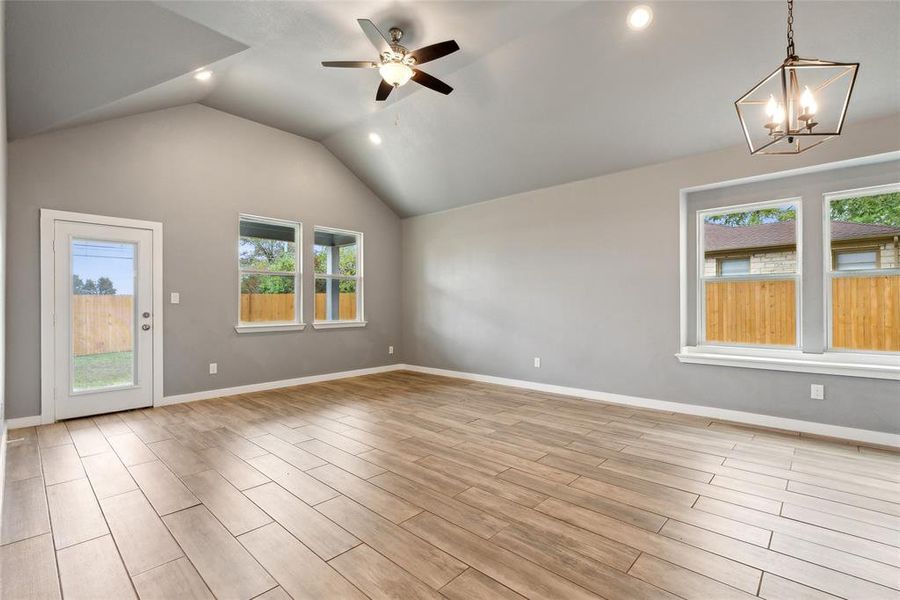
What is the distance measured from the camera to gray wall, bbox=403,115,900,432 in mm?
3512

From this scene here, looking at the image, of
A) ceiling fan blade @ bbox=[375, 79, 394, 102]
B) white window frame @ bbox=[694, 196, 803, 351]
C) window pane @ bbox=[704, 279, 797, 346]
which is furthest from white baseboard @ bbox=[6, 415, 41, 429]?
window pane @ bbox=[704, 279, 797, 346]

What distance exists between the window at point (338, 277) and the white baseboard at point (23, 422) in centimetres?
292

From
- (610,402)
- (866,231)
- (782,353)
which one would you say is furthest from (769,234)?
(610,402)

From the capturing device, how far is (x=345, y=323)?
244 inches

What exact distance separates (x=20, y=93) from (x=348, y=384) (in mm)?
4238

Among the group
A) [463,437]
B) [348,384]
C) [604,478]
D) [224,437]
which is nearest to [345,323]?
[348,384]

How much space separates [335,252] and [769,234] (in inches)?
215

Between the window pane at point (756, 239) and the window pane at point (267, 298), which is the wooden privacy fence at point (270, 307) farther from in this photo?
the window pane at point (756, 239)

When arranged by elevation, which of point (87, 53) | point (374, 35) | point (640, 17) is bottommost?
point (87, 53)

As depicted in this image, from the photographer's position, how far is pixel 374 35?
115 inches

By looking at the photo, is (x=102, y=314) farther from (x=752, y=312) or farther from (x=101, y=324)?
(x=752, y=312)

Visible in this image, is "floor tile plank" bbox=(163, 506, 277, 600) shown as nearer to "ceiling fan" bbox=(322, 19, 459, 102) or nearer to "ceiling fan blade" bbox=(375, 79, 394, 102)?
"ceiling fan" bbox=(322, 19, 459, 102)

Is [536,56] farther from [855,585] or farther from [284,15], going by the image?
[855,585]

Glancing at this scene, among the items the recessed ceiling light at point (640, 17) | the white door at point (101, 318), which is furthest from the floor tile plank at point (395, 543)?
the recessed ceiling light at point (640, 17)
